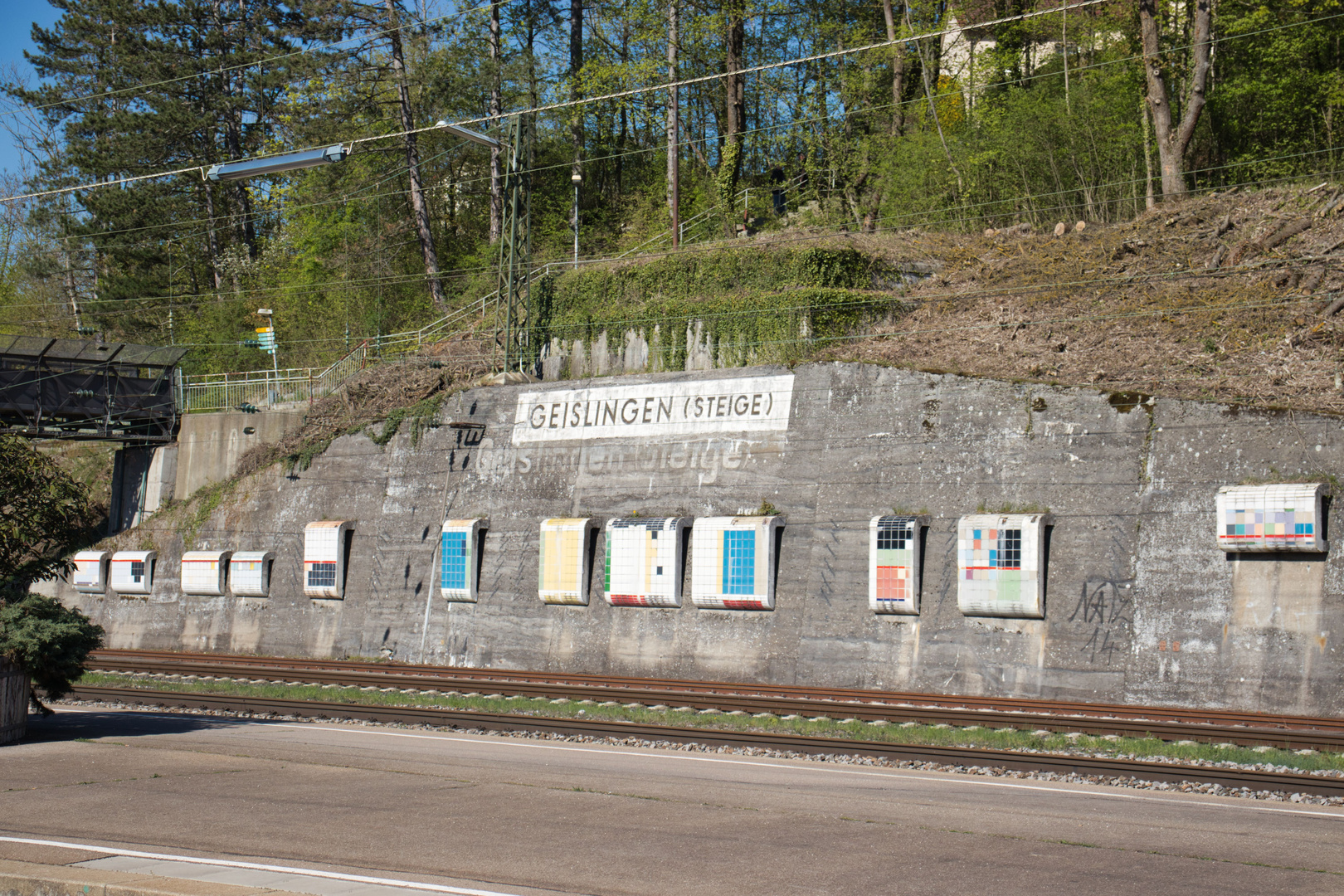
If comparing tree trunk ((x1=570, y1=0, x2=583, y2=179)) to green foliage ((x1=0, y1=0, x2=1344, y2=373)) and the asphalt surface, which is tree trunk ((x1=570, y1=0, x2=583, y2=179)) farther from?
the asphalt surface

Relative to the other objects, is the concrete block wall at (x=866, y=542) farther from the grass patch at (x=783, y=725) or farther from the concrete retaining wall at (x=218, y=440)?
the grass patch at (x=783, y=725)

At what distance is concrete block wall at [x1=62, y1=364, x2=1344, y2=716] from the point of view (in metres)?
17.5

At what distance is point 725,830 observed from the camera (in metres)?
9.60

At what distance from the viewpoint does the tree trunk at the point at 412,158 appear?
42.9 metres

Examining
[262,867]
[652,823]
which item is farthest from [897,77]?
[262,867]

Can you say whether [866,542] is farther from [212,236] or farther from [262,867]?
[212,236]

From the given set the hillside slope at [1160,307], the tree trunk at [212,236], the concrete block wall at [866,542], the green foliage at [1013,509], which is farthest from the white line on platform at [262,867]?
the tree trunk at [212,236]

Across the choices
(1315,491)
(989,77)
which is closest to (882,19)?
(989,77)

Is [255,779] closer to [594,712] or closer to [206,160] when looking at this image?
[594,712]

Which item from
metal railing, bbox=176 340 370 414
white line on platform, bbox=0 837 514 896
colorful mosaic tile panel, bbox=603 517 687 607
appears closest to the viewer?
white line on platform, bbox=0 837 514 896

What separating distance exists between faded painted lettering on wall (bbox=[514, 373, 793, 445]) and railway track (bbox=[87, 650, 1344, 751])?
5776 millimetres

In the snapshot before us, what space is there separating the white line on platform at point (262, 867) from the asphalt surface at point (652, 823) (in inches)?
6.6

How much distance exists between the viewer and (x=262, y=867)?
8039 millimetres

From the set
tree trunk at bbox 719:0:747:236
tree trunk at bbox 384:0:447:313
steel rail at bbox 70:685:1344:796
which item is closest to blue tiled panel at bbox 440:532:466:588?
steel rail at bbox 70:685:1344:796
